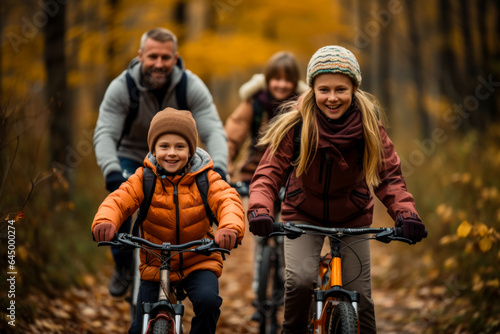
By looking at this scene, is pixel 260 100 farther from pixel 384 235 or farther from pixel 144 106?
pixel 384 235

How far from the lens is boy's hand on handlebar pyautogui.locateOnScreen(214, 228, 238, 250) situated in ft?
11.6

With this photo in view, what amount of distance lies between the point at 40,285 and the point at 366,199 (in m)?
3.95

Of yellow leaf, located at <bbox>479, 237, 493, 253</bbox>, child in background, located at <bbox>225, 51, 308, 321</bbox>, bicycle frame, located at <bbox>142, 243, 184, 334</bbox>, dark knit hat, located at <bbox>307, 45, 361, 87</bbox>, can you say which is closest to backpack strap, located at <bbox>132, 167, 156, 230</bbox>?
bicycle frame, located at <bbox>142, 243, 184, 334</bbox>

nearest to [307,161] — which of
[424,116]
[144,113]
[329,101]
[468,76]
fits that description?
[329,101]

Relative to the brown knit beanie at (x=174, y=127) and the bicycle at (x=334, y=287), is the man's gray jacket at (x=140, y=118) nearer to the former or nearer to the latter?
the brown knit beanie at (x=174, y=127)

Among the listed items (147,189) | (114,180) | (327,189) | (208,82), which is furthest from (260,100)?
(208,82)

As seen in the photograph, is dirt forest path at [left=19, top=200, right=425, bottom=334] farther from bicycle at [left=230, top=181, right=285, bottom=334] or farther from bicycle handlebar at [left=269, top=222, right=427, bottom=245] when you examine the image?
bicycle handlebar at [left=269, top=222, right=427, bottom=245]

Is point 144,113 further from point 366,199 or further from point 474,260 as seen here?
point 474,260

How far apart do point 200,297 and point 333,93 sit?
167 cm

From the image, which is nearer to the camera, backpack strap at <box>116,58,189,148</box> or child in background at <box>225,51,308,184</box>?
backpack strap at <box>116,58,189,148</box>

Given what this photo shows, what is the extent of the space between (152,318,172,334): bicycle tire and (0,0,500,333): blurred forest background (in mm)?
1790

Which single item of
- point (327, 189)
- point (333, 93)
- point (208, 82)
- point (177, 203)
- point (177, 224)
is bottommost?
point (177, 224)

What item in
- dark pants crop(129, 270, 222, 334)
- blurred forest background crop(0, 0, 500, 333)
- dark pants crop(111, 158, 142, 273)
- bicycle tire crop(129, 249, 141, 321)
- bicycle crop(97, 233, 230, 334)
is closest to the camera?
bicycle crop(97, 233, 230, 334)

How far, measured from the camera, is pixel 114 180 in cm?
496
